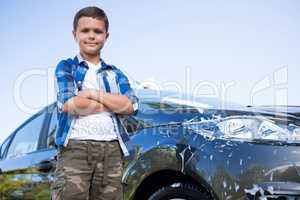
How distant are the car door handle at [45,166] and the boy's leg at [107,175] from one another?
1744 millimetres

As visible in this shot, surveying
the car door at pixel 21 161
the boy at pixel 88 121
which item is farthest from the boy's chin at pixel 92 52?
the car door at pixel 21 161

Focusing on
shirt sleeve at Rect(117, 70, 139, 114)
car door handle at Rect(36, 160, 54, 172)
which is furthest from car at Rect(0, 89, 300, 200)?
car door handle at Rect(36, 160, 54, 172)

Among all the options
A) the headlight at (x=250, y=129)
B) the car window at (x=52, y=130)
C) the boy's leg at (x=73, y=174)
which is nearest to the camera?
the boy's leg at (x=73, y=174)

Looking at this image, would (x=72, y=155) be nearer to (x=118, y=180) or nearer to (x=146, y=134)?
(x=118, y=180)

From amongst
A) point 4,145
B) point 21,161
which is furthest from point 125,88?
point 4,145

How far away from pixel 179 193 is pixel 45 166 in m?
1.54

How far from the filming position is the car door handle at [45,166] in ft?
14.7

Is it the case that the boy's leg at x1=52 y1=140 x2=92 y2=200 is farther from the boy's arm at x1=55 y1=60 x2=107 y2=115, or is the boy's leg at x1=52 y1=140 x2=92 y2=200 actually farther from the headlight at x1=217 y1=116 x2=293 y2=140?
the headlight at x1=217 y1=116 x2=293 y2=140

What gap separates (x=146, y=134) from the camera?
3.78 meters

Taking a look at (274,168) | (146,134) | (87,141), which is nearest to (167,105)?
(146,134)

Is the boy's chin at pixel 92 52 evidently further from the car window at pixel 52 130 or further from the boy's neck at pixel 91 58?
the car window at pixel 52 130

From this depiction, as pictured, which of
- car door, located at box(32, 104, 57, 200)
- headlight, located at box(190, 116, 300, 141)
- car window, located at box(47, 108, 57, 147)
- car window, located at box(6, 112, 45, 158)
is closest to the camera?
headlight, located at box(190, 116, 300, 141)

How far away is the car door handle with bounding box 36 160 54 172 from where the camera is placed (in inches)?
176

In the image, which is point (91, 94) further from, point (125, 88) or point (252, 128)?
point (252, 128)
